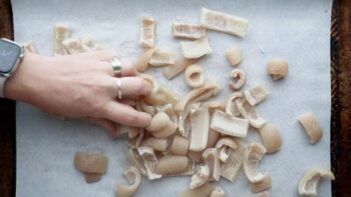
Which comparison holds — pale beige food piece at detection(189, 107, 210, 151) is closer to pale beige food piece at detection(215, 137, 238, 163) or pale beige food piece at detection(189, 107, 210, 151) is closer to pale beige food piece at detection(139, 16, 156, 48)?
pale beige food piece at detection(215, 137, 238, 163)

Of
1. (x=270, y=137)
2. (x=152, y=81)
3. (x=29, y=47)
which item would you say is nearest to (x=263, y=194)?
(x=270, y=137)

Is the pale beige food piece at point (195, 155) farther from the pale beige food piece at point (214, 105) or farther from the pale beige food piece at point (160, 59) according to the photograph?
the pale beige food piece at point (160, 59)

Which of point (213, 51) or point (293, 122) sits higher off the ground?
point (213, 51)

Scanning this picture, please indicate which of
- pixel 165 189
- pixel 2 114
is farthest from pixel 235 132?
pixel 2 114

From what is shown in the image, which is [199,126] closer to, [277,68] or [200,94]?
[200,94]

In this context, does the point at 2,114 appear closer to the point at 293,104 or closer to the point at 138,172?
the point at 138,172

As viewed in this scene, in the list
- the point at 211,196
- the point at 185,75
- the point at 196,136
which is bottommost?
the point at 211,196
